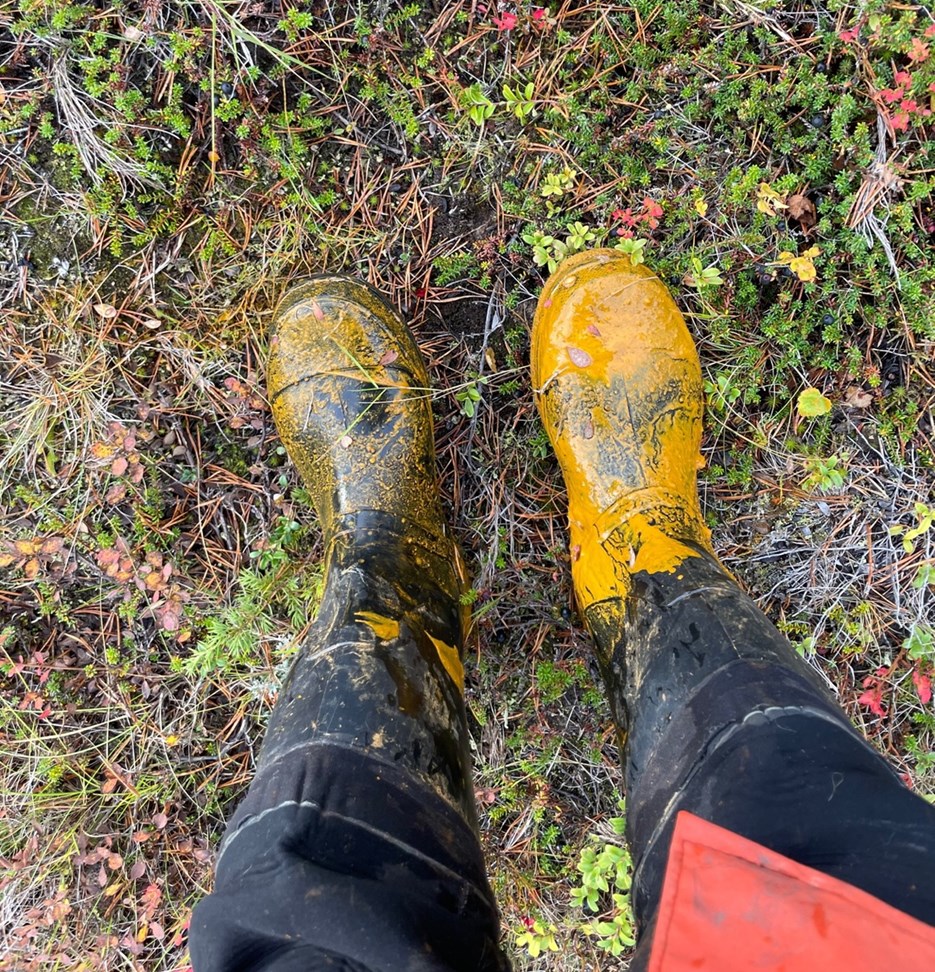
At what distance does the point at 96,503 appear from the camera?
2.33 meters

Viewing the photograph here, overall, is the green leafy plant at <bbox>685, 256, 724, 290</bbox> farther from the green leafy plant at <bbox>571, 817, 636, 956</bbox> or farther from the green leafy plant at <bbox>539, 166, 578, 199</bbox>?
the green leafy plant at <bbox>571, 817, 636, 956</bbox>

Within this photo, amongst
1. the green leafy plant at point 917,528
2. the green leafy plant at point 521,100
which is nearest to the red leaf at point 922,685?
the green leafy plant at point 917,528

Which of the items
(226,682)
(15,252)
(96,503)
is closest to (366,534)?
(226,682)

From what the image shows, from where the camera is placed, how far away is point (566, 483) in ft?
7.22

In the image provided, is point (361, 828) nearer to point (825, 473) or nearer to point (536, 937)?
point (536, 937)

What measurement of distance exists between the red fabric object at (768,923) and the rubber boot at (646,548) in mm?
476

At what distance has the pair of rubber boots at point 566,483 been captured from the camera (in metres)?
1.64

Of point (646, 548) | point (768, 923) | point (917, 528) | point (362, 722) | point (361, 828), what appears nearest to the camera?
point (768, 923)

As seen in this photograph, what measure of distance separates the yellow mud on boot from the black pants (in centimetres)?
35

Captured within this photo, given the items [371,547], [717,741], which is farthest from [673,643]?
[371,547]

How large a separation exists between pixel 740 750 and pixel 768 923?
46 cm

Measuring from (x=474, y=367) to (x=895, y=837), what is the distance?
1.64m

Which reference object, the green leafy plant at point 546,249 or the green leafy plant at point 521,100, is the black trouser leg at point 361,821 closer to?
the green leafy plant at point 546,249

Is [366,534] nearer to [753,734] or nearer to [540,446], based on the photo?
[540,446]
